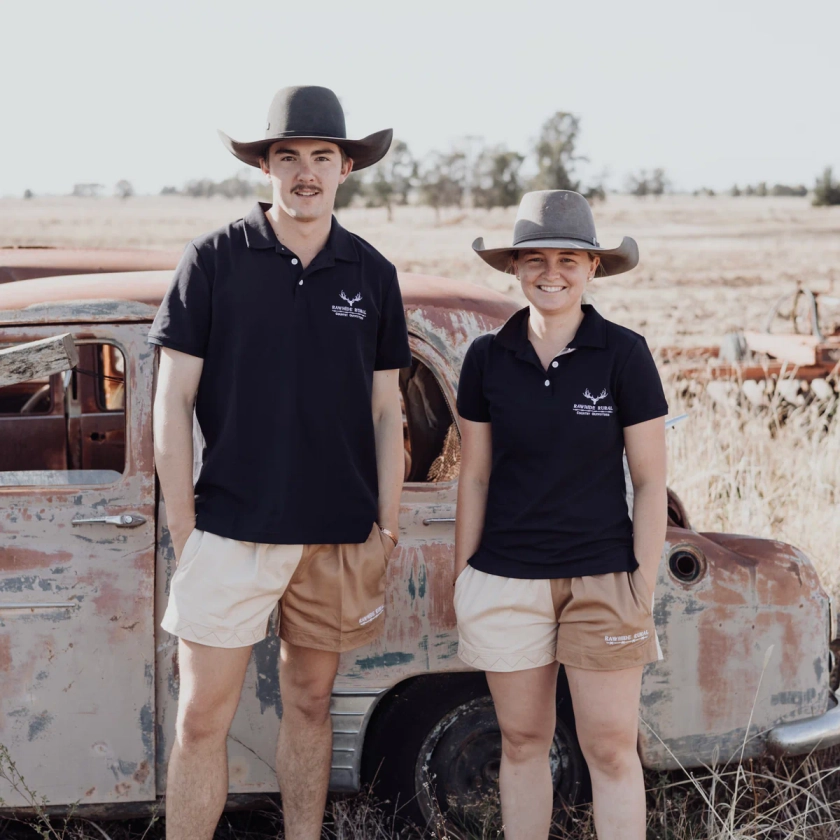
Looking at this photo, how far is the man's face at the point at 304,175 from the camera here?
7.98 feet

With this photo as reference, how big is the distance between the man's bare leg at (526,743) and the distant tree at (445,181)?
129 feet

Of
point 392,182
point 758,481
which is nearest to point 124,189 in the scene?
point 392,182

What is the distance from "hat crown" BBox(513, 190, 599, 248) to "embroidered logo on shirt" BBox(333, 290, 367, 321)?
432mm

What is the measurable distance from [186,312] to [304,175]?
0.46 meters

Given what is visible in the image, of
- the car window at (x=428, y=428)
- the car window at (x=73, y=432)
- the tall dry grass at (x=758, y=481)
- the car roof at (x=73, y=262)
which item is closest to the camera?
the car window at (x=428, y=428)

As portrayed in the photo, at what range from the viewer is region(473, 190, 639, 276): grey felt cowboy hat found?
7.99 feet

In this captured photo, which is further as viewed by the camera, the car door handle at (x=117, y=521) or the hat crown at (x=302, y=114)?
the car door handle at (x=117, y=521)

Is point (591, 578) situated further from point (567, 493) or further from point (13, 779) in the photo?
point (13, 779)

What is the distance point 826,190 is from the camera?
140ft

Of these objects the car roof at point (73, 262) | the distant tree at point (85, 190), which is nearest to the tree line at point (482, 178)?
the distant tree at point (85, 190)

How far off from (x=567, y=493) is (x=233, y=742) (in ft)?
4.14

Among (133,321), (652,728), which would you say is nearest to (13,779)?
(133,321)

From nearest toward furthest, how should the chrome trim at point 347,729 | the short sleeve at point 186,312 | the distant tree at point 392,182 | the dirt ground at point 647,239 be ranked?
the short sleeve at point 186,312, the chrome trim at point 347,729, the dirt ground at point 647,239, the distant tree at point 392,182

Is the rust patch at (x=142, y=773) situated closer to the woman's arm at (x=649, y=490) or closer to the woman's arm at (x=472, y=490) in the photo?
the woman's arm at (x=472, y=490)
